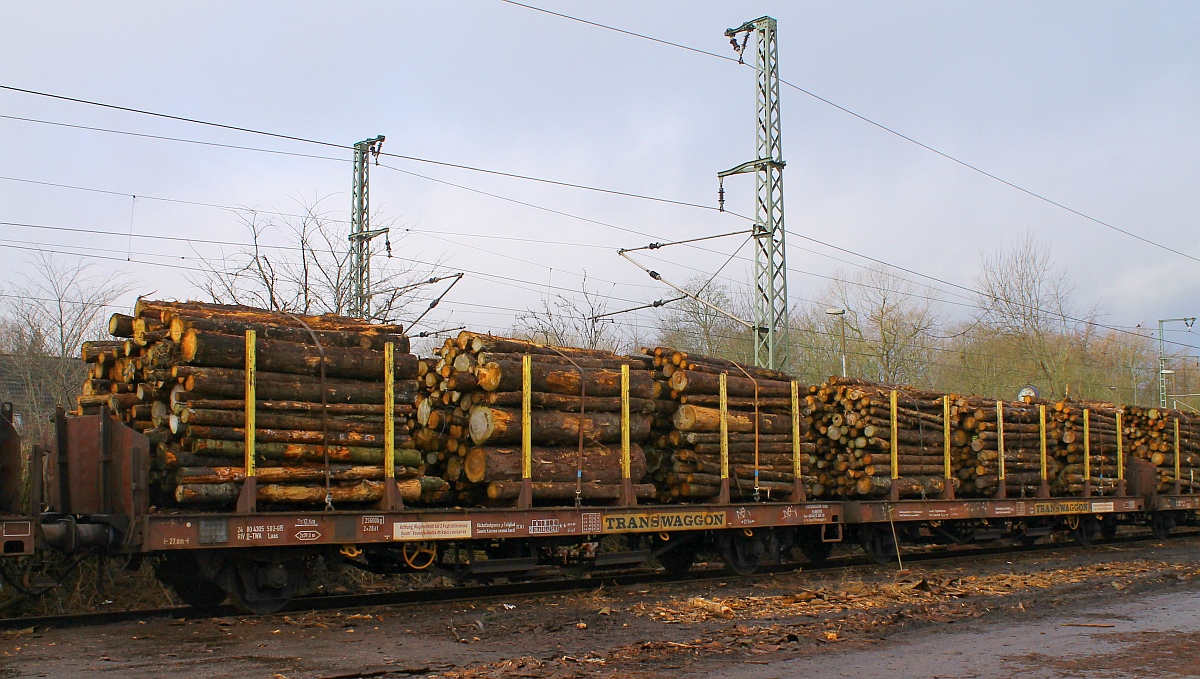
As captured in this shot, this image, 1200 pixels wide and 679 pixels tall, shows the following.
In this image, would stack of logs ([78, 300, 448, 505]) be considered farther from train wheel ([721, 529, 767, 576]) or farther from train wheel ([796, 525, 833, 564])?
train wheel ([796, 525, 833, 564])

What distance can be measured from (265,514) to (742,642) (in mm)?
4219

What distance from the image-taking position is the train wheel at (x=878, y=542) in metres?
15.1

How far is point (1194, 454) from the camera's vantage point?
22.5 metres

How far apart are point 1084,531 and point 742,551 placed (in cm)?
946

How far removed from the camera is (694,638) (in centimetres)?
840

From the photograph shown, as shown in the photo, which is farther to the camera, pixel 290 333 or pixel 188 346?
pixel 290 333

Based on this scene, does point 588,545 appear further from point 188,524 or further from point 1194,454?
point 1194,454

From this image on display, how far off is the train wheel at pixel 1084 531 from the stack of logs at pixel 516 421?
11.2 meters

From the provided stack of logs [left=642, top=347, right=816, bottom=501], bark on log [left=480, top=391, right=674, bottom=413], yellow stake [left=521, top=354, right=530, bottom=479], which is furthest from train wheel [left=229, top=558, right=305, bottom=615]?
stack of logs [left=642, top=347, right=816, bottom=501]

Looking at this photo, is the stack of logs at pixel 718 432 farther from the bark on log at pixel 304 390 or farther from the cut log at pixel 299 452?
the bark on log at pixel 304 390

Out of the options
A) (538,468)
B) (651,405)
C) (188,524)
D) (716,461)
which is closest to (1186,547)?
(716,461)

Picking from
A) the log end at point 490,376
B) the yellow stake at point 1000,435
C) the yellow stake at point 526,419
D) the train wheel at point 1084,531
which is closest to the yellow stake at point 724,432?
the yellow stake at point 526,419

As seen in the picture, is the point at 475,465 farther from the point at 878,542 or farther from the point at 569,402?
the point at 878,542

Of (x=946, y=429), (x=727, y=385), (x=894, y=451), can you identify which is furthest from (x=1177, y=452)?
(x=727, y=385)
